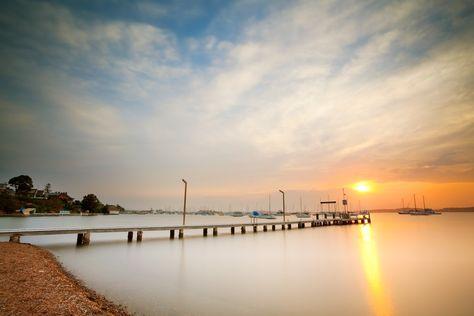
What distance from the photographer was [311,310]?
434 inches

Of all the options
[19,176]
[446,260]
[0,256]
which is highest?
[19,176]

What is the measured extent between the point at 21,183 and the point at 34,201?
1268cm

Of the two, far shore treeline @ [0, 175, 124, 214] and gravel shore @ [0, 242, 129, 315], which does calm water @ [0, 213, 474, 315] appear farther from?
far shore treeline @ [0, 175, 124, 214]

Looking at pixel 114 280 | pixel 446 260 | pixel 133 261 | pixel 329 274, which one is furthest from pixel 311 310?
pixel 446 260

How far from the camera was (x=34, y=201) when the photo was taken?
396 feet

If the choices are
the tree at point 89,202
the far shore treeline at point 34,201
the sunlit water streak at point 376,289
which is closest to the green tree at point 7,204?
the far shore treeline at point 34,201

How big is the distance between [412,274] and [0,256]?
26237 mm

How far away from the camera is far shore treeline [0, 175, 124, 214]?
324 feet

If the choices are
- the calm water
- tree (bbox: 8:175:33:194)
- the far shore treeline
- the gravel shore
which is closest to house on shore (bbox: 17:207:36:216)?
the far shore treeline

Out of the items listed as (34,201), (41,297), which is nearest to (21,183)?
(34,201)

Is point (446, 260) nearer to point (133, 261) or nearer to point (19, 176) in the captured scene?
point (133, 261)

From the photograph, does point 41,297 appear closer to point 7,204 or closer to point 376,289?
point 376,289

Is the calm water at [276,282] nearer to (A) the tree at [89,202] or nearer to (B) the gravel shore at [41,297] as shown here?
(B) the gravel shore at [41,297]

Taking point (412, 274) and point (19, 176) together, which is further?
point (19, 176)
